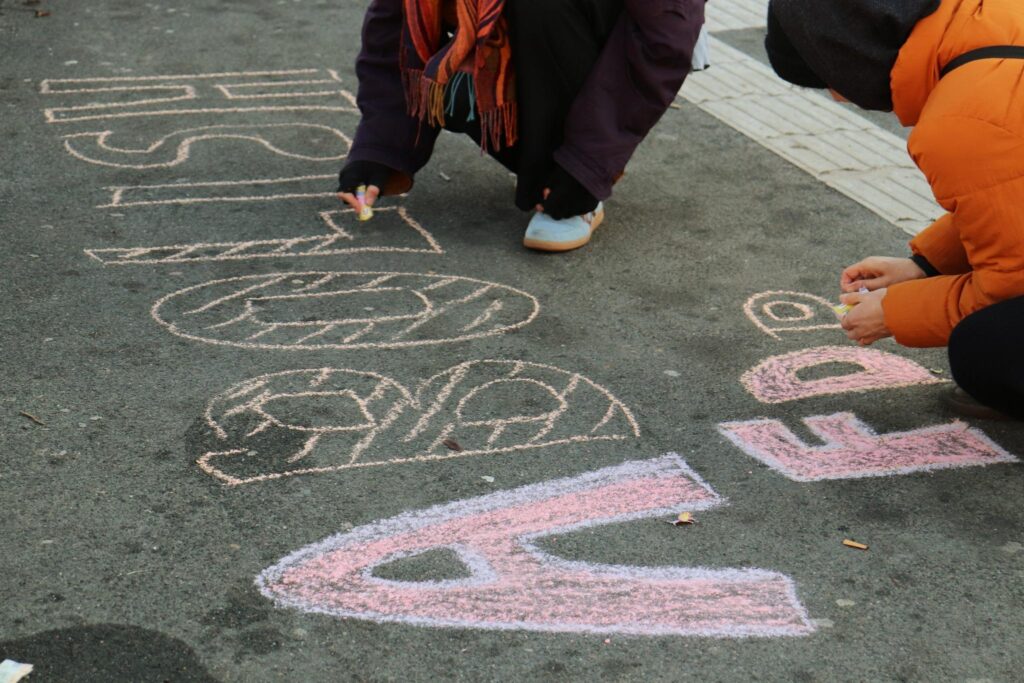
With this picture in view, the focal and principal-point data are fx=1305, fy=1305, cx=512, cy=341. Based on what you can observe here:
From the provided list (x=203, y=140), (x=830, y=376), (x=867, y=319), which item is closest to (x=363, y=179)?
(x=203, y=140)

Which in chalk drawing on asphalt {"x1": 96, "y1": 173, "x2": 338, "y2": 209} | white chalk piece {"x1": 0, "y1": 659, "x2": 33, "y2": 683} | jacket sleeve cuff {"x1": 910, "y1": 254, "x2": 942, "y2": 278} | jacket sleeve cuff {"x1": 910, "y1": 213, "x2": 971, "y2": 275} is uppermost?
jacket sleeve cuff {"x1": 910, "y1": 213, "x2": 971, "y2": 275}

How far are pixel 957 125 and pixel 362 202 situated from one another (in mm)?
2097

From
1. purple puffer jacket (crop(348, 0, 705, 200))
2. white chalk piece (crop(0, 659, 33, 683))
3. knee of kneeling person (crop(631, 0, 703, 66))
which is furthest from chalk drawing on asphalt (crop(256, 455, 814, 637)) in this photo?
knee of kneeling person (crop(631, 0, 703, 66))

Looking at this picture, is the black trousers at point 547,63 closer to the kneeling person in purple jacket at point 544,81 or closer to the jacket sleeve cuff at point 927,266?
the kneeling person in purple jacket at point 544,81

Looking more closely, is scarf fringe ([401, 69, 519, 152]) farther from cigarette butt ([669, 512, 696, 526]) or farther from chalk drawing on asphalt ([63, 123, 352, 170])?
cigarette butt ([669, 512, 696, 526])

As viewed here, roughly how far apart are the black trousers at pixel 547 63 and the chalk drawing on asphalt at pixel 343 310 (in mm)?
502

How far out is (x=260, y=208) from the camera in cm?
443

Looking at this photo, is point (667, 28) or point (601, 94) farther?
point (601, 94)

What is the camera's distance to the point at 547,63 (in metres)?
4.02

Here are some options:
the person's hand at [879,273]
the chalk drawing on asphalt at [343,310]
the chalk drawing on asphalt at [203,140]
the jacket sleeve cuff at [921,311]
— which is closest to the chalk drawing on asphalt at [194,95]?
the chalk drawing on asphalt at [203,140]

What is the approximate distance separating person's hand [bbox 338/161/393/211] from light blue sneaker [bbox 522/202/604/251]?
52cm

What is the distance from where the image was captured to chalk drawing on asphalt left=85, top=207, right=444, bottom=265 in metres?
4.01

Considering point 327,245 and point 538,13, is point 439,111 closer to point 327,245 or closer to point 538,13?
point 538,13

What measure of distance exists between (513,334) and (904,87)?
1.27 metres
